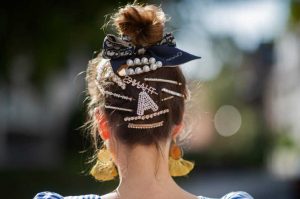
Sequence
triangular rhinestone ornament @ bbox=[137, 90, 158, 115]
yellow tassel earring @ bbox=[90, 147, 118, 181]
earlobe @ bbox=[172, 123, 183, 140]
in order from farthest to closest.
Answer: yellow tassel earring @ bbox=[90, 147, 118, 181] < earlobe @ bbox=[172, 123, 183, 140] < triangular rhinestone ornament @ bbox=[137, 90, 158, 115]

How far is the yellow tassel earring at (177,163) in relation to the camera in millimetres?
3078

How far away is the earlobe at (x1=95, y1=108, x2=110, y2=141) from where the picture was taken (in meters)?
2.78

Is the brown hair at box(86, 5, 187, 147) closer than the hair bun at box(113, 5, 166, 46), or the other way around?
the brown hair at box(86, 5, 187, 147)

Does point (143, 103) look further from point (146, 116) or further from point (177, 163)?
point (177, 163)

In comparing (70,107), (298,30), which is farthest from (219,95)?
(70,107)

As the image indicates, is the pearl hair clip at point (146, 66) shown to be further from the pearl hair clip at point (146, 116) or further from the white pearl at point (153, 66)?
the pearl hair clip at point (146, 116)

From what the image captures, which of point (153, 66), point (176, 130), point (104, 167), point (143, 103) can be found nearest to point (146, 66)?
point (153, 66)

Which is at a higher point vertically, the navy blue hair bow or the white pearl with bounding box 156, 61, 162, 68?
the navy blue hair bow

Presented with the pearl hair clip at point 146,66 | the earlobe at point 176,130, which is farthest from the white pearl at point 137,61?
the earlobe at point 176,130

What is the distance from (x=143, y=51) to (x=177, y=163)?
0.52m

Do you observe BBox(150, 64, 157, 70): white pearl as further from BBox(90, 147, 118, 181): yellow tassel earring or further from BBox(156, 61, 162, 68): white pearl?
BBox(90, 147, 118, 181): yellow tassel earring

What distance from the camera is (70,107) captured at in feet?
78.2

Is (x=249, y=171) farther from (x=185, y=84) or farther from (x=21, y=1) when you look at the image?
(x=185, y=84)

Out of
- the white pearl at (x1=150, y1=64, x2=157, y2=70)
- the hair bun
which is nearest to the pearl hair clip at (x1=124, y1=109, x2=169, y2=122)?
the white pearl at (x1=150, y1=64, x2=157, y2=70)
